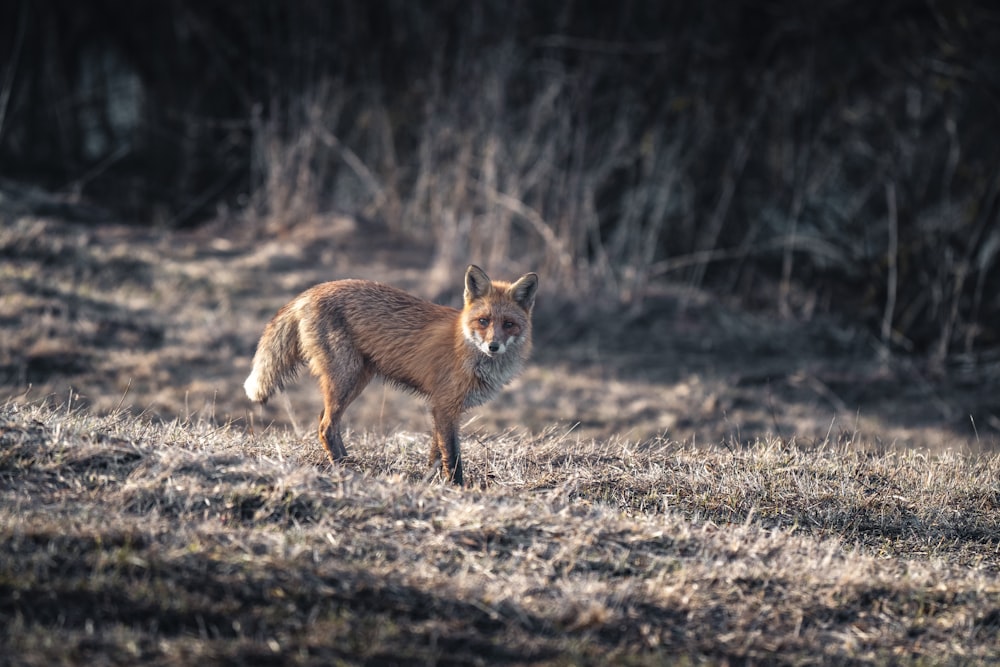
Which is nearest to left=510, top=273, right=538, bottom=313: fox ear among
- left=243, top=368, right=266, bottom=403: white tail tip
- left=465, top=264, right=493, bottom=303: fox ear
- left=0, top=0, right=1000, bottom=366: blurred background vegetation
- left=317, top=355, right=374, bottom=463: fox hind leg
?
left=465, top=264, right=493, bottom=303: fox ear

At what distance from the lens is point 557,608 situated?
4145mm

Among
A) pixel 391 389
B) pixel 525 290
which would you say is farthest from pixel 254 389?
pixel 391 389

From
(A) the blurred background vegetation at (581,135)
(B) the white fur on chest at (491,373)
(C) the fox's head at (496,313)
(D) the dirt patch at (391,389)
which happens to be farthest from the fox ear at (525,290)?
(A) the blurred background vegetation at (581,135)

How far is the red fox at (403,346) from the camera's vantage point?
5.95 metres

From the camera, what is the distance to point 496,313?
595 cm

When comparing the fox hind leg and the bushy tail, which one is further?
the bushy tail

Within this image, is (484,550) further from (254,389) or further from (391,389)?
(391,389)

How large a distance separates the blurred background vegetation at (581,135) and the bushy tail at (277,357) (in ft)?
22.4

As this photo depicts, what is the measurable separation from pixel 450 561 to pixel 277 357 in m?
2.33

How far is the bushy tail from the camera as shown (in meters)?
6.29

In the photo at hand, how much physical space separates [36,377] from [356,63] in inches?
319

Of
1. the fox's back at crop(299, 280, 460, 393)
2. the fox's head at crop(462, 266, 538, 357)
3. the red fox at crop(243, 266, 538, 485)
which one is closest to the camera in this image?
the fox's head at crop(462, 266, 538, 357)

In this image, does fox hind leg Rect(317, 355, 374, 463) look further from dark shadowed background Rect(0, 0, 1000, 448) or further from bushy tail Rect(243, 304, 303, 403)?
dark shadowed background Rect(0, 0, 1000, 448)

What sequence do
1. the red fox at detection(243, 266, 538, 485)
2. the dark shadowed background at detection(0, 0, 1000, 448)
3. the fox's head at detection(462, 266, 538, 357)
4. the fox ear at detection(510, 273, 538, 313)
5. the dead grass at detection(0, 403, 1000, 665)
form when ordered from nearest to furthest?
the dead grass at detection(0, 403, 1000, 665)
the fox's head at detection(462, 266, 538, 357)
the red fox at detection(243, 266, 538, 485)
the fox ear at detection(510, 273, 538, 313)
the dark shadowed background at detection(0, 0, 1000, 448)
